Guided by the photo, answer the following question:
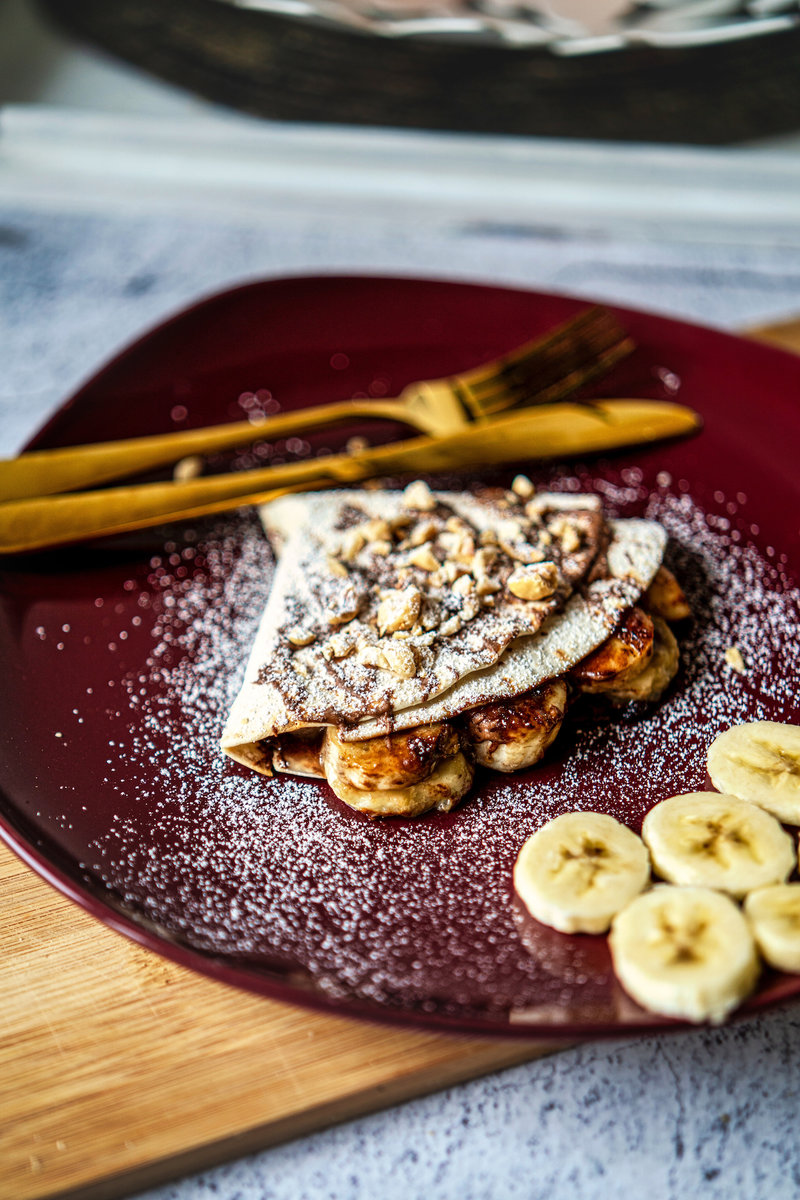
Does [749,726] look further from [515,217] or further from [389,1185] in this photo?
[515,217]

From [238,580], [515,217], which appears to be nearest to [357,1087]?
[238,580]

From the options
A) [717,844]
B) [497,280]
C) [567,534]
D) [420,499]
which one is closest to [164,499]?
[420,499]

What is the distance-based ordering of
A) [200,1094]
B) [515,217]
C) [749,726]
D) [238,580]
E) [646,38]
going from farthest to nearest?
[515,217] < [646,38] < [238,580] < [749,726] < [200,1094]

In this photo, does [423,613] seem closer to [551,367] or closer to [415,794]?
[415,794]

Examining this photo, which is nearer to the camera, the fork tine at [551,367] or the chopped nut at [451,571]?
the chopped nut at [451,571]

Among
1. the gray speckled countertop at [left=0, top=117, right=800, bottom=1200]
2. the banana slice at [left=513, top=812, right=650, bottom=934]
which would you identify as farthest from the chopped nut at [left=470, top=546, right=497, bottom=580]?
the gray speckled countertop at [left=0, top=117, right=800, bottom=1200]

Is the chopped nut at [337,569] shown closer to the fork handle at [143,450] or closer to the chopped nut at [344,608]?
the chopped nut at [344,608]

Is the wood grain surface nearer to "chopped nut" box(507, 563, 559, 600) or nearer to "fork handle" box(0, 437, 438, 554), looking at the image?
"chopped nut" box(507, 563, 559, 600)

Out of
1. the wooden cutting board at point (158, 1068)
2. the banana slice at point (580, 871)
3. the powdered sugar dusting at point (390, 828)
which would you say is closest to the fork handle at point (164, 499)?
the powdered sugar dusting at point (390, 828)
